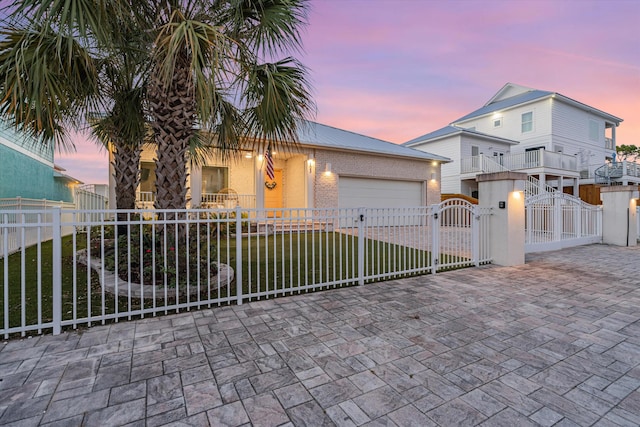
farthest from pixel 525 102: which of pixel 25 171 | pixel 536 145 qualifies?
pixel 25 171

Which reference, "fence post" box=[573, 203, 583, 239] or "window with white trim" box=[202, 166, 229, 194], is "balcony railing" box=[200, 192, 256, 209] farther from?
"fence post" box=[573, 203, 583, 239]

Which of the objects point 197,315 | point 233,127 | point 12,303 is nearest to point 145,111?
point 233,127

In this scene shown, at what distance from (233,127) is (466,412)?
5423mm

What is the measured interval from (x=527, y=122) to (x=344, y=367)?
23.7m

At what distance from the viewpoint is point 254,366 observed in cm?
248

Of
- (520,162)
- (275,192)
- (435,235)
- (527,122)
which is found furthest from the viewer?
(527,122)

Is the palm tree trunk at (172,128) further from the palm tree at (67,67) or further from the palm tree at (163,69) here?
the palm tree at (67,67)

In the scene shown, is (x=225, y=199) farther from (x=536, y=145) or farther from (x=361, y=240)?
(x=536, y=145)

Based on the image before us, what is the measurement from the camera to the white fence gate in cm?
849

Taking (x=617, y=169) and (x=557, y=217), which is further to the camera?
(x=617, y=169)

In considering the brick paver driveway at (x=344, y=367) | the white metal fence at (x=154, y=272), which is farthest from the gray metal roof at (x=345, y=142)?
the brick paver driveway at (x=344, y=367)

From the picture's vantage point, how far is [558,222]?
29.6ft

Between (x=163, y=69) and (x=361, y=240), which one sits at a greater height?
(x=163, y=69)

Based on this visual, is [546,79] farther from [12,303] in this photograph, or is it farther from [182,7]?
[12,303]
